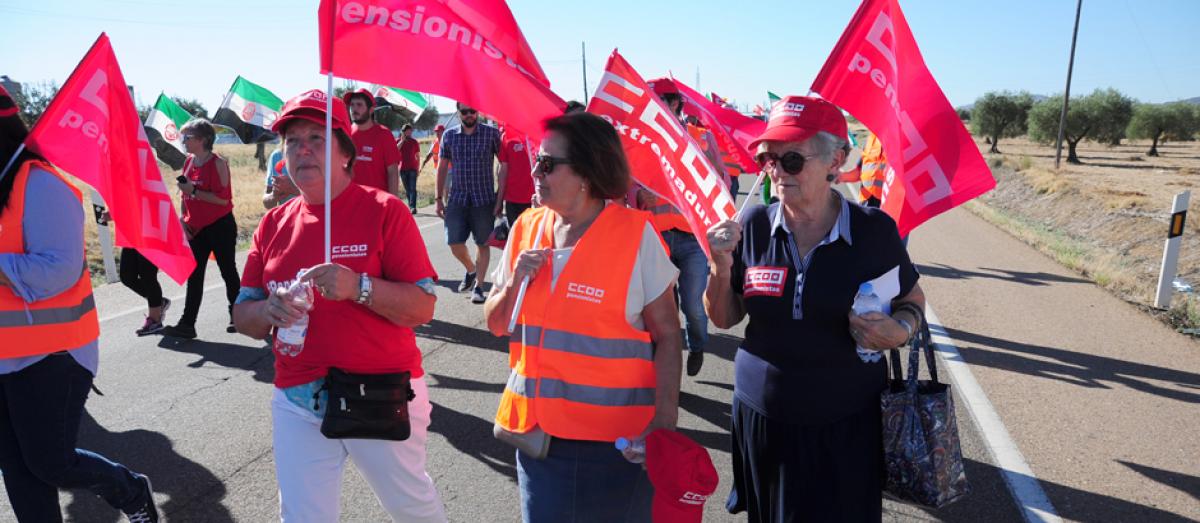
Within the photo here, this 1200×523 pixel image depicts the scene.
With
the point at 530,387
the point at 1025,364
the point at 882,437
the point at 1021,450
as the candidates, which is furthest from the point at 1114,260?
the point at 530,387

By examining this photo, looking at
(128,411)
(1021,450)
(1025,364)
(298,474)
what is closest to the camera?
(298,474)

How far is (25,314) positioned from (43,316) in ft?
0.19

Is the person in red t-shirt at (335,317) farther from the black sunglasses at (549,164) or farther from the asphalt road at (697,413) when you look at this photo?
the asphalt road at (697,413)

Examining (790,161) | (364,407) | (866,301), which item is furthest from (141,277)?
(866,301)

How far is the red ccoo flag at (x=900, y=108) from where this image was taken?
3227mm

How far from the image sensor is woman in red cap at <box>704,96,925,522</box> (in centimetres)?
254

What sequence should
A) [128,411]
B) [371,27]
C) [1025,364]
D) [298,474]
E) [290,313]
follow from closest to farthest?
[290,313] < [298,474] < [371,27] < [128,411] < [1025,364]

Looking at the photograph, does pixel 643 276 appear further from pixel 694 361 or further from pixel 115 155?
pixel 694 361

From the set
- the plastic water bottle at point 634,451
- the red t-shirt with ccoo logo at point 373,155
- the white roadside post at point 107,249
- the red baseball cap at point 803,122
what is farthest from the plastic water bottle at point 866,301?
the white roadside post at point 107,249

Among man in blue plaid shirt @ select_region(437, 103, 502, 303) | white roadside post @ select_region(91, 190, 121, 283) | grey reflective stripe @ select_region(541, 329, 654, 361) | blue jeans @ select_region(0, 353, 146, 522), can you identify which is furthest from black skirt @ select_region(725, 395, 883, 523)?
white roadside post @ select_region(91, 190, 121, 283)

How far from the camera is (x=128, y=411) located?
520 centimetres

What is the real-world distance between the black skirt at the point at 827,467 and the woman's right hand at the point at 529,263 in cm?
92

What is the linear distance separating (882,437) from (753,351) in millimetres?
491

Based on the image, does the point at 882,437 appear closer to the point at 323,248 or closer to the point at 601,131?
the point at 601,131
